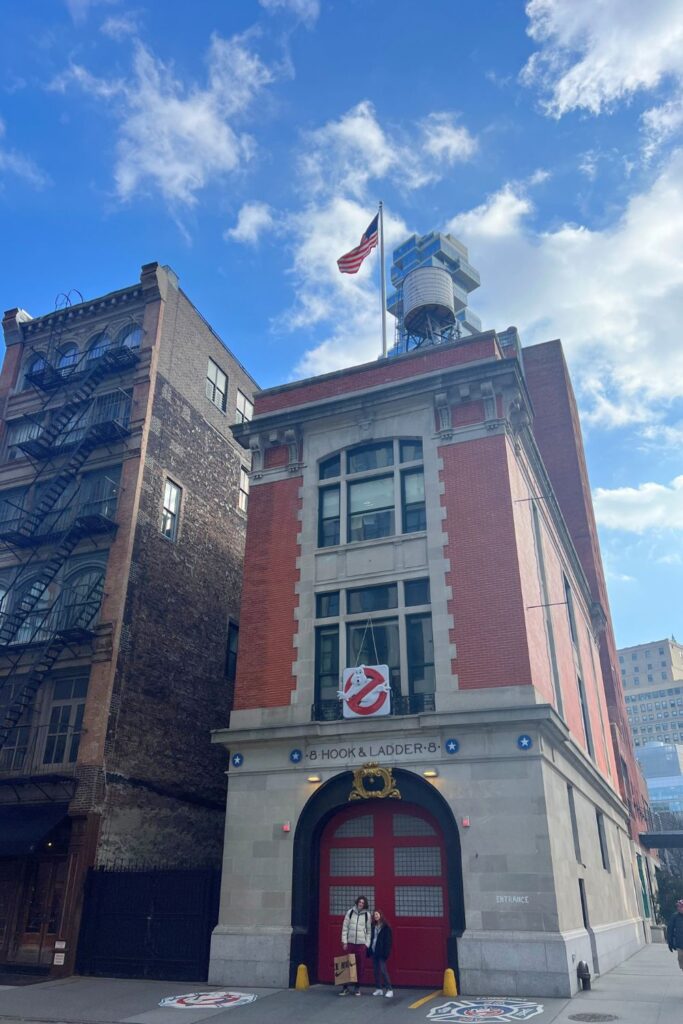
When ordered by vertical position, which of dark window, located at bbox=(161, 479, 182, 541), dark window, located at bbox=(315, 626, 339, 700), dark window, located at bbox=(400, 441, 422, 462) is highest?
dark window, located at bbox=(161, 479, 182, 541)

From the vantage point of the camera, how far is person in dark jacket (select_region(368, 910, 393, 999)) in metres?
15.4

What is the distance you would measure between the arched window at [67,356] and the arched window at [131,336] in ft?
7.42

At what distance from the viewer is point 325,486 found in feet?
73.0

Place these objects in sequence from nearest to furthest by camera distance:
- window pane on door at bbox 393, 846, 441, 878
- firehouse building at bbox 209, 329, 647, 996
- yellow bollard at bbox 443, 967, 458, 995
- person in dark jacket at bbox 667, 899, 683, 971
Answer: yellow bollard at bbox 443, 967, 458, 995
firehouse building at bbox 209, 329, 647, 996
person in dark jacket at bbox 667, 899, 683, 971
window pane on door at bbox 393, 846, 441, 878

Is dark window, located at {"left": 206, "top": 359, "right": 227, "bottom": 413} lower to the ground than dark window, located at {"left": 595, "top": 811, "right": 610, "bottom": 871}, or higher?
higher

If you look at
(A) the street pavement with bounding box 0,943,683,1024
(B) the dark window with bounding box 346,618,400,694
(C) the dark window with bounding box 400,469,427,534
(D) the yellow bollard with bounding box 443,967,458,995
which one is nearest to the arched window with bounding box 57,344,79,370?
(C) the dark window with bounding box 400,469,427,534

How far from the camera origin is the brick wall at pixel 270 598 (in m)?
20.1

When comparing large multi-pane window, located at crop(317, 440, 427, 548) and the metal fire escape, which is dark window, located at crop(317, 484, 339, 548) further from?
the metal fire escape

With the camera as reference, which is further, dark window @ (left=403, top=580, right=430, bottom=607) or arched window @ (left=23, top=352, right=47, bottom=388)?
arched window @ (left=23, top=352, right=47, bottom=388)

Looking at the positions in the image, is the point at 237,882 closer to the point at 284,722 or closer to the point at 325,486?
the point at 284,722

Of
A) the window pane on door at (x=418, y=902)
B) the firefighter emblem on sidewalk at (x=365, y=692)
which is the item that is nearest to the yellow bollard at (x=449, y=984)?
→ the window pane on door at (x=418, y=902)

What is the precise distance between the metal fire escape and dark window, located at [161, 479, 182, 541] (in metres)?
2.18

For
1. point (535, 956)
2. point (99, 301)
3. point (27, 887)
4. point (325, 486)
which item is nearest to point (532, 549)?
point (325, 486)

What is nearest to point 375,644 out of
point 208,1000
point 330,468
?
point 330,468
